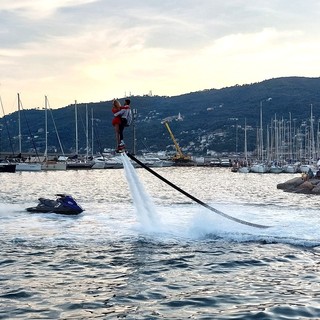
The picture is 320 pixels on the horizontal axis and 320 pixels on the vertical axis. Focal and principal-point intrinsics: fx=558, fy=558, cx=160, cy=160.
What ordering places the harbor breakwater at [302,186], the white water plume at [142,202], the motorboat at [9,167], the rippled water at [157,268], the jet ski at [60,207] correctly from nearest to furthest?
the rippled water at [157,268] < the white water plume at [142,202] < the jet ski at [60,207] < the harbor breakwater at [302,186] < the motorboat at [9,167]

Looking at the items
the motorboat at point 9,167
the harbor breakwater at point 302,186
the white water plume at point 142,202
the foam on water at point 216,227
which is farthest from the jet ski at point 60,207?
the motorboat at point 9,167

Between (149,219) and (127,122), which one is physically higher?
(127,122)

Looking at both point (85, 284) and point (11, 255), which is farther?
point (11, 255)

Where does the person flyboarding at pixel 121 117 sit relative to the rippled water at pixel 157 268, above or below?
above

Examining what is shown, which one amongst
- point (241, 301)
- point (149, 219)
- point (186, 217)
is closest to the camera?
point (241, 301)

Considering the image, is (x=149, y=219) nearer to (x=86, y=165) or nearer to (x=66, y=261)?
(x=66, y=261)

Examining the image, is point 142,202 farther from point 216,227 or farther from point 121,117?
point 121,117

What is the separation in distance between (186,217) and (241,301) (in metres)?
17.2

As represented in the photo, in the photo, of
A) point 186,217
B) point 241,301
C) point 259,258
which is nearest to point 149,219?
point 186,217

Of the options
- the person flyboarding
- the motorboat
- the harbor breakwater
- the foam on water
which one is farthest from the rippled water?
the motorboat

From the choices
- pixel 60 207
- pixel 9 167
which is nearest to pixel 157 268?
pixel 60 207

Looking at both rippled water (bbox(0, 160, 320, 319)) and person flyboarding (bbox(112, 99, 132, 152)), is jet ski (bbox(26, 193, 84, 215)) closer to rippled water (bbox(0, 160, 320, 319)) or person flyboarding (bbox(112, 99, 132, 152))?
rippled water (bbox(0, 160, 320, 319))

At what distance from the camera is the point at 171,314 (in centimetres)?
1229

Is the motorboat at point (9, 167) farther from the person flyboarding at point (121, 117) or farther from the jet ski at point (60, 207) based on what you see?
the person flyboarding at point (121, 117)
